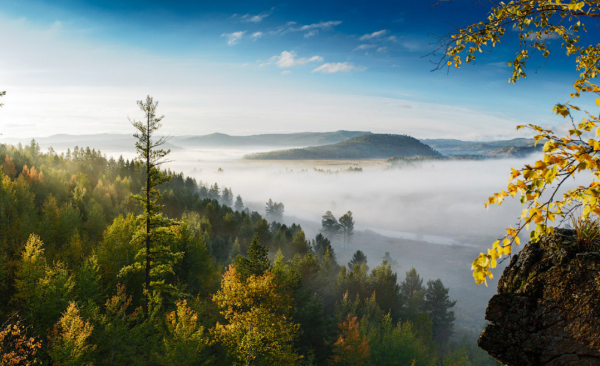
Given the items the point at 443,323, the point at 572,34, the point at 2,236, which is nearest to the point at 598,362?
the point at 572,34

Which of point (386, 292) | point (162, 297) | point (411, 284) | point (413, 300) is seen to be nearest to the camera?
point (162, 297)

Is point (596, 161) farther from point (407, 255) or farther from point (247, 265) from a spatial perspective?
point (407, 255)

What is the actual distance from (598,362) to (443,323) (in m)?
56.7

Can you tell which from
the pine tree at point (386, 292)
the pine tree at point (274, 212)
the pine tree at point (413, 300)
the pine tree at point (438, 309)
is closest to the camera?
the pine tree at point (386, 292)

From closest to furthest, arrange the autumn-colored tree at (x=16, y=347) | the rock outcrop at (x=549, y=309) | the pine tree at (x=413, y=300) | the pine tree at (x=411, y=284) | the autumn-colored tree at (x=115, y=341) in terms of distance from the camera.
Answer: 1. the rock outcrop at (x=549, y=309)
2. the autumn-colored tree at (x=16, y=347)
3. the autumn-colored tree at (x=115, y=341)
4. the pine tree at (x=413, y=300)
5. the pine tree at (x=411, y=284)

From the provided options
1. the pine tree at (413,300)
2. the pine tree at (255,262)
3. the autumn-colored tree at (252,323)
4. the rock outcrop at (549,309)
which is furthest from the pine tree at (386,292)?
the rock outcrop at (549,309)

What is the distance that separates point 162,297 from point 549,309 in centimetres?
2345

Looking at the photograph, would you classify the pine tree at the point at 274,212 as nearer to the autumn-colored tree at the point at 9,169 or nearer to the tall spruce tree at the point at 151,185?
the autumn-colored tree at the point at 9,169

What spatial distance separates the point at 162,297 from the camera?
22062mm

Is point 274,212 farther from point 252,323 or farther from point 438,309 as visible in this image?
point 252,323

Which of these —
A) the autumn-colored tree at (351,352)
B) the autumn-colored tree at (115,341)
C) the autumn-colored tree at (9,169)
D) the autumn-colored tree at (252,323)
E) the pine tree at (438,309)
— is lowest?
the pine tree at (438,309)

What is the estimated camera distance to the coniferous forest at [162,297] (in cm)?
1747

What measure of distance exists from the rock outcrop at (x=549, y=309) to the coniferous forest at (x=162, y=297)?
14.0 m

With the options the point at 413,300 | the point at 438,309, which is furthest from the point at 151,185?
the point at 438,309
